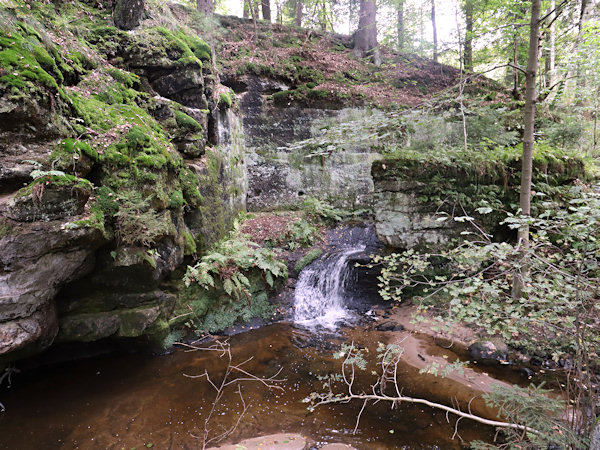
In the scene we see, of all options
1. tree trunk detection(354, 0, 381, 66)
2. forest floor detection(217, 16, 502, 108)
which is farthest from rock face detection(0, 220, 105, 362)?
tree trunk detection(354, 0, 381, 66)

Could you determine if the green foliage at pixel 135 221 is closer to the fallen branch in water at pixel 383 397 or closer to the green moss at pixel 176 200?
the green moss at pixel 176 200

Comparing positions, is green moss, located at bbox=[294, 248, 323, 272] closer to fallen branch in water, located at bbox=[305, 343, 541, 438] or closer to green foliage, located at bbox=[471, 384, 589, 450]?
fallen branch in water, located at bbox=[305, 343, 541, 438]

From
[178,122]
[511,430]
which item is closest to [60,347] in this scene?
[178,122]

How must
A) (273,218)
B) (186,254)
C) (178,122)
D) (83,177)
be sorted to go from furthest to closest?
(273,218), (178,122), (186,254), (83,177)

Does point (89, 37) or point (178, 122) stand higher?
point (89, 37)

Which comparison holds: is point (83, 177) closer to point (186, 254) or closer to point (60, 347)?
point (186, 254)

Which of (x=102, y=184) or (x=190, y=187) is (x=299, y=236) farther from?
(x=102, y=184)

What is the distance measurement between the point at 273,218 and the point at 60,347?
6.33 m

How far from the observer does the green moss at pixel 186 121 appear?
637cm

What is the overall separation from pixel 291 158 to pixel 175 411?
8.71 metres

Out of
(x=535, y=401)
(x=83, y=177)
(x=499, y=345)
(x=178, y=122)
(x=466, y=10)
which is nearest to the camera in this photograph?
(x=535, y=401)

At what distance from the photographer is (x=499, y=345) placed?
5.02 meters

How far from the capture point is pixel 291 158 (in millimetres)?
11023

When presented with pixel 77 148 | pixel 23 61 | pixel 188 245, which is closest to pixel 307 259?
pixel 188 245
